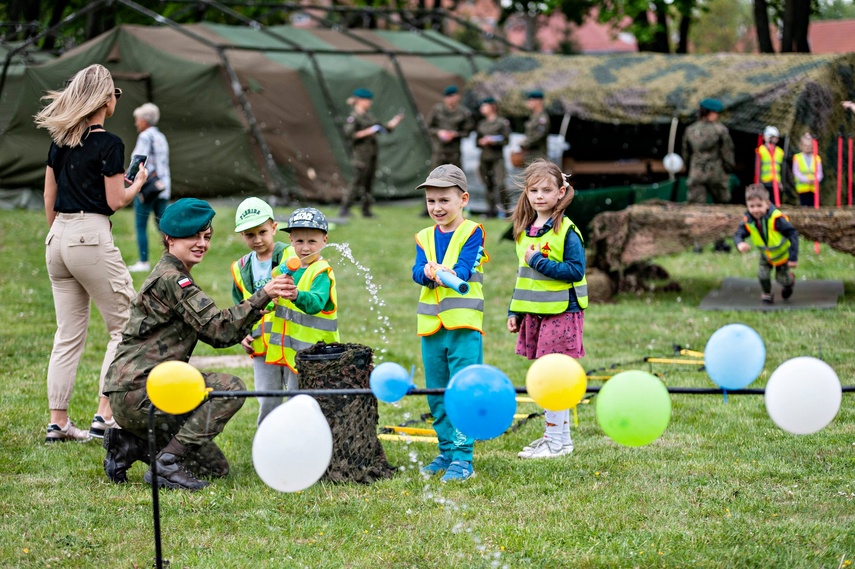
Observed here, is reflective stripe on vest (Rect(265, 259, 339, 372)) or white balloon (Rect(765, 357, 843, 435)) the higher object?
white balloon (Rect(765, 357, 843, 435))

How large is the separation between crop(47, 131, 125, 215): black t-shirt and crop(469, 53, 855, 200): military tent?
33.0ft

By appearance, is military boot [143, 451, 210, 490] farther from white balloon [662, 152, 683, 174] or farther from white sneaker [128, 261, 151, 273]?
white balloon [662, 152, 683, 174]

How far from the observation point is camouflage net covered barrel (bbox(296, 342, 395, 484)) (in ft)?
16.8

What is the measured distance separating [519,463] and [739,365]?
2081mm

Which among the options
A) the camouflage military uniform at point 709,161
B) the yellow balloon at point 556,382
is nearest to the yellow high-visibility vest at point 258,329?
the yellow balloon at point 556,382

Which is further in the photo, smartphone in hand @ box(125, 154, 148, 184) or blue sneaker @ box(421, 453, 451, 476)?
smartphone in hand @ box(125, 154, 148, 184)

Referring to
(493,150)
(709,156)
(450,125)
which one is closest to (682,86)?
(709,156)

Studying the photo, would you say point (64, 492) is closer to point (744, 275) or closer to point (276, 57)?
point (744, 275)

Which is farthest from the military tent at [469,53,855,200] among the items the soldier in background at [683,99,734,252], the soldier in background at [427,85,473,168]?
the soldier in background at [683,99,734,252]

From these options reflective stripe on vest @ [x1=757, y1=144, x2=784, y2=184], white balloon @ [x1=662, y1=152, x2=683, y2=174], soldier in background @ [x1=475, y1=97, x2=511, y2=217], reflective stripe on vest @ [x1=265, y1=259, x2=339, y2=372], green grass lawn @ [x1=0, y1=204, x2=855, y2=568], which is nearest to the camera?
green grass lawn @ [x1=0, y1=204, x2=855, y2=568]

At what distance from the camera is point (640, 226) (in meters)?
10.3

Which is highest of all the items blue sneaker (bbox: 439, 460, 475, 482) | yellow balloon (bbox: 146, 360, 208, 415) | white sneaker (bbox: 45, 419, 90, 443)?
yellow balloon (bbox: 146, 360, 208, 415)

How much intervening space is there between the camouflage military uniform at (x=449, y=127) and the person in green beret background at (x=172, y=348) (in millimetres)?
11322

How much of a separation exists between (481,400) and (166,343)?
6.95 feet
